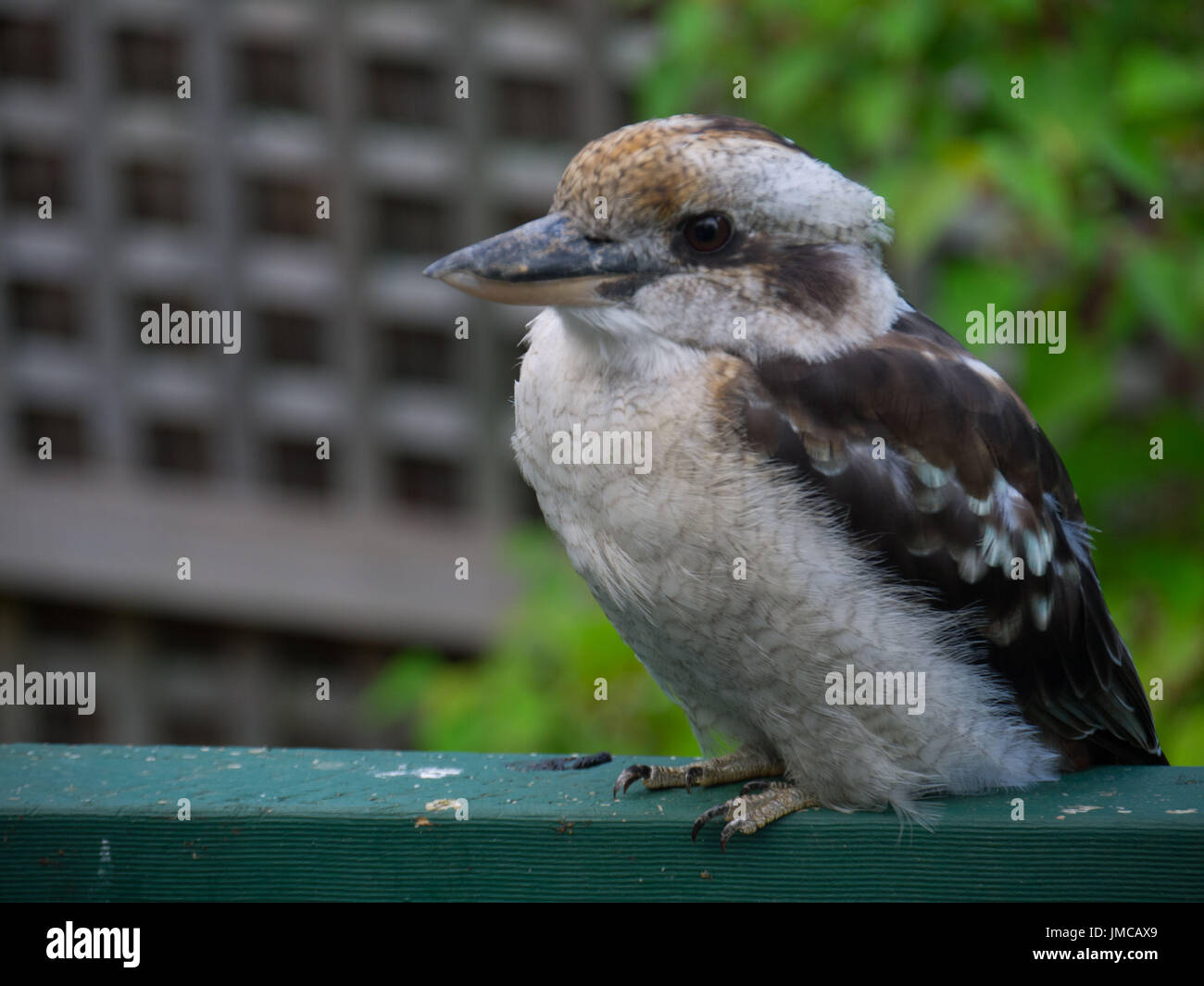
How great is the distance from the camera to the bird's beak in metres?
1.84

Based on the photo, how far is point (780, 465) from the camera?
1.94 m

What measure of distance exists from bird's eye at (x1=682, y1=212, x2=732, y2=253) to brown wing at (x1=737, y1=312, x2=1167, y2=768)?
0.16m

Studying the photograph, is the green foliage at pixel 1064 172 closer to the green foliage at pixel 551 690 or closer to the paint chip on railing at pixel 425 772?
the green foliage at pixel 551 690

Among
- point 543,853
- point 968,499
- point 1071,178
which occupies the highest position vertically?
point 1071,178

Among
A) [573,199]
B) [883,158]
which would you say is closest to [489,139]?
[883,158]

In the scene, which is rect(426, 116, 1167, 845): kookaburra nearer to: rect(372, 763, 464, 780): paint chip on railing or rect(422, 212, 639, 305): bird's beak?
rect(422, 212, 639, 305): bird's beak

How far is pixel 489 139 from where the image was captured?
4.55 meters

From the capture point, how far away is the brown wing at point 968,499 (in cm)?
197

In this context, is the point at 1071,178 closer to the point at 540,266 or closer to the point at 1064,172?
the point at 1064,172

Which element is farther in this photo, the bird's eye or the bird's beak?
the bird's eye

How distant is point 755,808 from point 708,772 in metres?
0.25

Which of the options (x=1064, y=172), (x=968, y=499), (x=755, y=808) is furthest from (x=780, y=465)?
(x=1064, y=172)

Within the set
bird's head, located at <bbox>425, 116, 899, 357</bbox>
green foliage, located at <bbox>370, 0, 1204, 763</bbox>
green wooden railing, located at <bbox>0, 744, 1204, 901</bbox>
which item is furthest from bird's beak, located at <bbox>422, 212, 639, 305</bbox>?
green foliage, located at <bbox>370, 0, 1204, 763</bbox>
